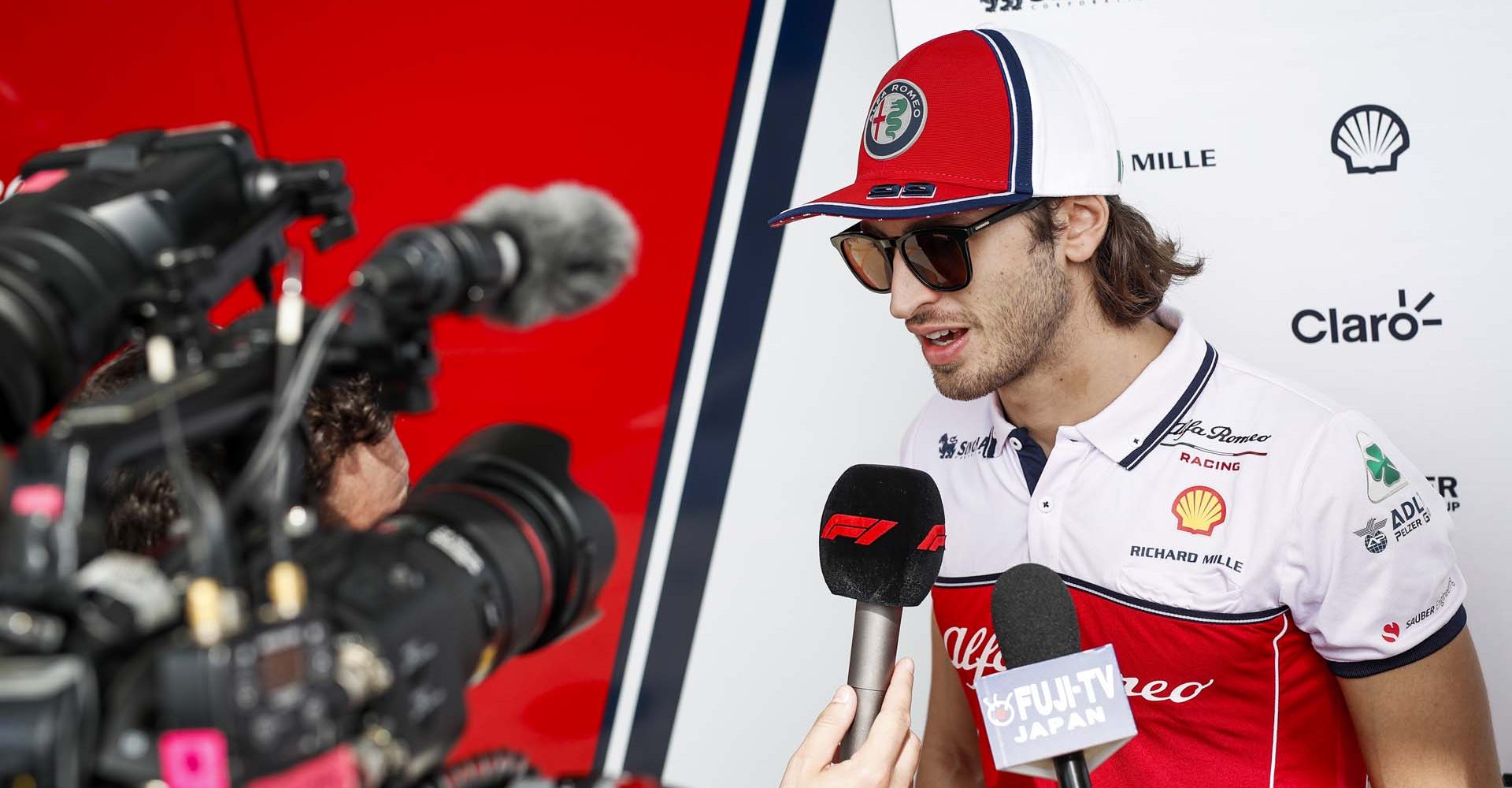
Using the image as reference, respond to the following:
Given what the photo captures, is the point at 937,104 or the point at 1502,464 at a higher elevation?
the point at 937,104

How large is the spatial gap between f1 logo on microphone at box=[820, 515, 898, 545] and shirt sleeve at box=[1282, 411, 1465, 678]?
1.60ft

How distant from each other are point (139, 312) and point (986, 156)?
103 centimetres

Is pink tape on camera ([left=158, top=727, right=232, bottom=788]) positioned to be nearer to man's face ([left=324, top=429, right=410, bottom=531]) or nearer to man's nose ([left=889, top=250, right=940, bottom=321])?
man's face ([left=324, top=429, right=410, bottom=531])

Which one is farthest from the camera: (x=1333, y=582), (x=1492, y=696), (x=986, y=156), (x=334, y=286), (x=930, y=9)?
(x=334, y=286)

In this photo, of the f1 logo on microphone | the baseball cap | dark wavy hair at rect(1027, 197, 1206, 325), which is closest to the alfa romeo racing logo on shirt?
dark wavy hair at rect(1027, 197, 1206, 325)

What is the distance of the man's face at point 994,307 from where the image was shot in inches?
59.3

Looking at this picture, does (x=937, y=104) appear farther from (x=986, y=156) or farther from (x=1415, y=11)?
(x=1415, y=11)

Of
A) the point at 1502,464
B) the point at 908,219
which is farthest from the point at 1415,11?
the point at 908,219

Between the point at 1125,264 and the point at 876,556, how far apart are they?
623mm

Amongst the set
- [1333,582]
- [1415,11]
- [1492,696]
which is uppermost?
[1415,11]

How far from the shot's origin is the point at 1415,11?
62.1 inches

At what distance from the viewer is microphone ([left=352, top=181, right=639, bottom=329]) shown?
750 millimetres

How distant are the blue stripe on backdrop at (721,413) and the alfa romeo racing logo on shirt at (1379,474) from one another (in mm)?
1128

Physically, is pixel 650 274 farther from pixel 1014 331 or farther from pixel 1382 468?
pixel 1382 468
